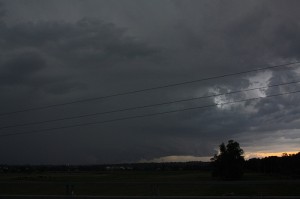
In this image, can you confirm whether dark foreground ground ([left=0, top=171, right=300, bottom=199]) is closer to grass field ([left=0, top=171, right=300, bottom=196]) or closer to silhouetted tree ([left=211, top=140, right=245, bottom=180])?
grass field ([left=0, top=171, right=300, bottom=196])

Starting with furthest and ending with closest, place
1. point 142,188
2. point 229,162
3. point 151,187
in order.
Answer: point 229,162 < point 142,188 < point 151,187

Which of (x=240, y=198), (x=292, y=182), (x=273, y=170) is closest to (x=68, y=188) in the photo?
(x=240, y=198)

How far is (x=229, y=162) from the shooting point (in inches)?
4911

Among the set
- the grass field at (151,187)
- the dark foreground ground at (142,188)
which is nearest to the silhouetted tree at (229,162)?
the grass field at (151,187)

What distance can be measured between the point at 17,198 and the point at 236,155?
119 metres

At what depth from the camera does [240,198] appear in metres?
11.5

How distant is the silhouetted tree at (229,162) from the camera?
12356 centimetres

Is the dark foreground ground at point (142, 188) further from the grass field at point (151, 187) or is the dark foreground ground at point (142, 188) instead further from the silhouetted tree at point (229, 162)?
the silhouetted tree at point (229, 162)

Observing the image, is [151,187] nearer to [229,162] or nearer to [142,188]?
[142,188]

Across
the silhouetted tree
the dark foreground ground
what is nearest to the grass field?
the dark foreground ground

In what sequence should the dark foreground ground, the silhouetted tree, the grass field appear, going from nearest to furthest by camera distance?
1. the dark foreground ground
2. the grass field
3. the silhouetted tree

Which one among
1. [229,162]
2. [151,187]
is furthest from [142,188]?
[229,162]

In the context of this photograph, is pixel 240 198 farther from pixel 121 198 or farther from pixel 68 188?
pixel 68 188

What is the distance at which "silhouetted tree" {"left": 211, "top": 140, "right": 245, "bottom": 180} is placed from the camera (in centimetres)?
Answer: 12356
